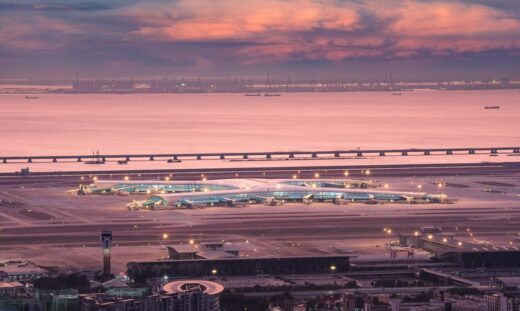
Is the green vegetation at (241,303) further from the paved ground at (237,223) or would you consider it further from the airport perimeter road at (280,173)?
the airport perimeter road at (280,173)

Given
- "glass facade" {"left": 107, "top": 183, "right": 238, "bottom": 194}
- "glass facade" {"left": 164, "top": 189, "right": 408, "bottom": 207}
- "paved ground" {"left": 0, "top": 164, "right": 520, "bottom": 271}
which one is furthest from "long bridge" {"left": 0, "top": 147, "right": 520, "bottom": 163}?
"glass facade" {"left": 164, "top": 189, "right": 408, "bottom": 207}

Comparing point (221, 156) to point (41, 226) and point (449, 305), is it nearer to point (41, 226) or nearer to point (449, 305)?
point (41, 226)

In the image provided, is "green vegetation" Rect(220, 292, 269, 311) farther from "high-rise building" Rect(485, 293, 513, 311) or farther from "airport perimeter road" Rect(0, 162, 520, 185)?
"airport perimeter road" Rect(0, 162, 520, 185)

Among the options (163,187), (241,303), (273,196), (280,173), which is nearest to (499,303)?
(241,303)

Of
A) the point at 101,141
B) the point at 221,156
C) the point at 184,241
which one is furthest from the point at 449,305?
the point at 101,141

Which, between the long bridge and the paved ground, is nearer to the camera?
the paved ground
